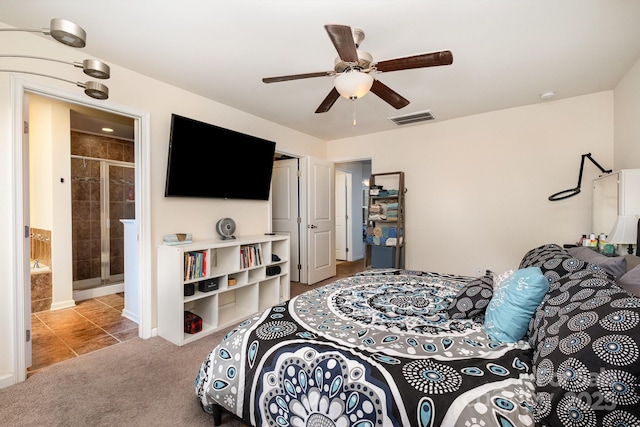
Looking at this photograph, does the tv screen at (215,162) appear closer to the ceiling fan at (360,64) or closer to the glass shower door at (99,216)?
the ceiling fan at (360,64)

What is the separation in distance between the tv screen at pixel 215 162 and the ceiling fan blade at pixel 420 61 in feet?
6.36

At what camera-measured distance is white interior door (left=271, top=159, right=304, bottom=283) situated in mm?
4637

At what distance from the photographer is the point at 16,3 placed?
1.77 metres

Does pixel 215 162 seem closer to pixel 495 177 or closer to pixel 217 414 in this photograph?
pixel 217 414

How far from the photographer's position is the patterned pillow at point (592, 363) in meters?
0.80

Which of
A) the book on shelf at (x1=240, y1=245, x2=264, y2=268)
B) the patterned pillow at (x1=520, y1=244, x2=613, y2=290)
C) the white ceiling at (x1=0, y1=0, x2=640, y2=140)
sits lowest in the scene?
the book on shelf at (x1=240, y1=245, x2=264, y2=268)

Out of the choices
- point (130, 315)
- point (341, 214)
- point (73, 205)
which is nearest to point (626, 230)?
point (130, 315)

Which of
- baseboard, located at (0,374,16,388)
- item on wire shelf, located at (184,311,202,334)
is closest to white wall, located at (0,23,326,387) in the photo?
baseboard, located at (0,374,16,388)

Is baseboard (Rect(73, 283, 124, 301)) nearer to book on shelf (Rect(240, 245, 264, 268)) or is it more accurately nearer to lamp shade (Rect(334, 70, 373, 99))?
book on shelf (Rect(240, 245, 264, 268))

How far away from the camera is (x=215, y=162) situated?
10.4ft

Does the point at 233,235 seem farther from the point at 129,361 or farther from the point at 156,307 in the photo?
the point at 129,361

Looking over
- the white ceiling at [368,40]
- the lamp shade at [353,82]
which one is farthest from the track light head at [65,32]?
the lamp shade at [353,82]

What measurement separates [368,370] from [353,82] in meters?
1.65

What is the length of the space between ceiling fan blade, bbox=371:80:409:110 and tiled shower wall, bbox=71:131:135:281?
4256 mm
